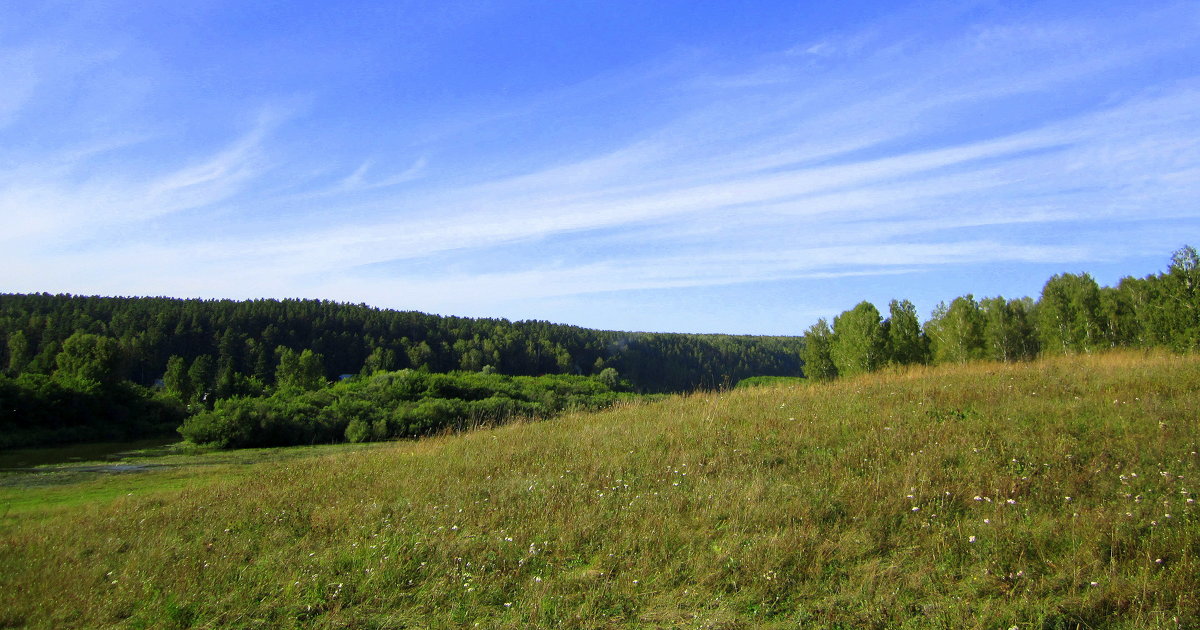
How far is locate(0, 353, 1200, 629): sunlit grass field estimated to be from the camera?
203 inches

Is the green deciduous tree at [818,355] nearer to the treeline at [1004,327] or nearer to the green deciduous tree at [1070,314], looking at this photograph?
the treeline at [1004,327]

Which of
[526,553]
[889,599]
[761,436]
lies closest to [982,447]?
[761,436]

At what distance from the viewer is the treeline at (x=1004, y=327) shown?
39312 millimetres

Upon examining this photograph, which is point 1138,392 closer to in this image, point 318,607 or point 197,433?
point 318,607

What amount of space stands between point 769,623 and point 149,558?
6543mm

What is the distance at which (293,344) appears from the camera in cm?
8588

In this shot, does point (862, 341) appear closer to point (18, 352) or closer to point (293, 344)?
point (293, 344)

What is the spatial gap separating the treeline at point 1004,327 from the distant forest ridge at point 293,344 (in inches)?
1046

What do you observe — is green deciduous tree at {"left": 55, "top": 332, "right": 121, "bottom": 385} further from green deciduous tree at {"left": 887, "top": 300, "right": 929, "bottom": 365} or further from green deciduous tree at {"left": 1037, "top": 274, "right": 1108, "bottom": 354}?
green deciduous tree at {"left": 1037, "top": 274, "right": 1108, "bottom": 354}

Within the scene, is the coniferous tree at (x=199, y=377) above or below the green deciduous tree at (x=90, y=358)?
below

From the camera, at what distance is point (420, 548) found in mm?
6469

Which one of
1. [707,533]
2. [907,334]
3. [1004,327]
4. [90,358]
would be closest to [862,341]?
[907,334]

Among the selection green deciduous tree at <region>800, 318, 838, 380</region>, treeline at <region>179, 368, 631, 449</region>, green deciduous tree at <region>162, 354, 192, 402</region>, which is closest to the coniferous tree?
green deciduous tree at <region>162, 354, 192, 402</region>

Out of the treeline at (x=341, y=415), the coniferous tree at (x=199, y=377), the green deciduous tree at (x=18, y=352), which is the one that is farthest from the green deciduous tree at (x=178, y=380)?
the treeline at (x=341, y=415)
